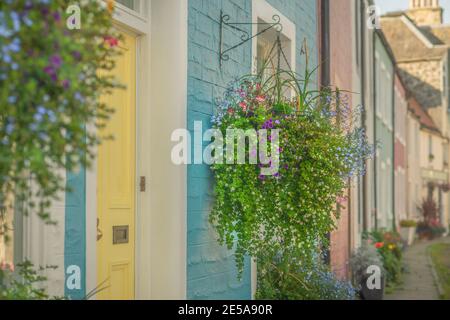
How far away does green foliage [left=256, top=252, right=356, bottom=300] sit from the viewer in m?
6.68

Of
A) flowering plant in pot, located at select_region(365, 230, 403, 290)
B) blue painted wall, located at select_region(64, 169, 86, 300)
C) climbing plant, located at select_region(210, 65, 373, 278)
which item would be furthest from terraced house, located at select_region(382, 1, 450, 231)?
blue painted wall, located at select_region(64, 169, 86, 300)

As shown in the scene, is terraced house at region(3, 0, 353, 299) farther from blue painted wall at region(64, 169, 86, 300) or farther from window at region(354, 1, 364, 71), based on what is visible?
window at region(354, 1, 364, 71)

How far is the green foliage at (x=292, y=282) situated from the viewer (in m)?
6.68

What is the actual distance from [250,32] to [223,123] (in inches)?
57.1

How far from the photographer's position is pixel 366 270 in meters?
11.6

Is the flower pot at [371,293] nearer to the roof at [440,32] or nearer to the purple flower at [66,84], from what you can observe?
the purple flower at [66,84]

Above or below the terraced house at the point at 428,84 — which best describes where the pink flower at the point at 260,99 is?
below

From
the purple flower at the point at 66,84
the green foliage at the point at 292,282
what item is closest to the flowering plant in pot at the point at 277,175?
the green foliage at the point at 292,282

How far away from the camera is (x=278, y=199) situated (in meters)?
5.57

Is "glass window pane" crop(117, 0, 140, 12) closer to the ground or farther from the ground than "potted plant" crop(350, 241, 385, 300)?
farther from the ground

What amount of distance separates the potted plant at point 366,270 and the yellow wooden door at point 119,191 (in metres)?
6.91

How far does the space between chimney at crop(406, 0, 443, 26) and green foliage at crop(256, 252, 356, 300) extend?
32.6 m

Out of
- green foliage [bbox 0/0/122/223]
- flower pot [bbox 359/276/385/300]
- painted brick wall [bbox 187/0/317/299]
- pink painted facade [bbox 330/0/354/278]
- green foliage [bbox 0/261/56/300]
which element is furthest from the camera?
flower pot [bbox 359/276/385/300]

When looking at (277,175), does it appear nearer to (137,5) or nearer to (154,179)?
(154,179)
